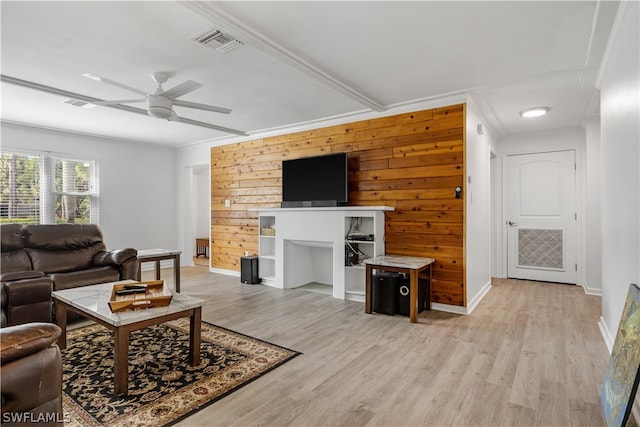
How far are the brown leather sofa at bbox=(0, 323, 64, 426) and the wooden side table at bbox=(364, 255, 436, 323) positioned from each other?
291 centimetres

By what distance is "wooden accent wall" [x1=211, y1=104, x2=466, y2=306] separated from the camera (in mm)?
3881

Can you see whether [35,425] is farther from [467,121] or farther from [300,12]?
[467,121]

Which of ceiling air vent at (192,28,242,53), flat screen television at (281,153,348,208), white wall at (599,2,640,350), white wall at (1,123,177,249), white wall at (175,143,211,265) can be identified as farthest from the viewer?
white wall at (175,143,211,265)

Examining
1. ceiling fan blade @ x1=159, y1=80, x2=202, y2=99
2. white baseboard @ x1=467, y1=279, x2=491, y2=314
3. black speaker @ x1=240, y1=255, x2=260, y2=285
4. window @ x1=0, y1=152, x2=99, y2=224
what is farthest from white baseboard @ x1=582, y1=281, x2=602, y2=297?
window @ x1=0, y1=152, x2=99, y2=224

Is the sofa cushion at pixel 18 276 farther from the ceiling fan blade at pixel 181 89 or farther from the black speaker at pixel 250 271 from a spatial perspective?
the black speaker at pixel 250 271

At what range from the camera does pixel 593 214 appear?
4852 millimetres

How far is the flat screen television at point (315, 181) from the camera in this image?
4621 millimetres

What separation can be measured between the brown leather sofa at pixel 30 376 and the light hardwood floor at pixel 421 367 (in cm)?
74

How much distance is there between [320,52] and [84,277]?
3194 mm

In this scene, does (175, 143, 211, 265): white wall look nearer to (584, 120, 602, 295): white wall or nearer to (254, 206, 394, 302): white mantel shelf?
(254, 206, 394, 302): white mantel shelf

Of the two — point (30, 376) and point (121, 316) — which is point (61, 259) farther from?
point (30, 376)

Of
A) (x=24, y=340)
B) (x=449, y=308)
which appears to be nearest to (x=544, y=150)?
(x=449, y=308)

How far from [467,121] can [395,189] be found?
43.7 inches

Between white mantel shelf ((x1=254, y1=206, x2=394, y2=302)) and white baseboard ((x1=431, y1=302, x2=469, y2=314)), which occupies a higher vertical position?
white mantel shelf ((x1=254, y1=206, x2=394, y2=302))
